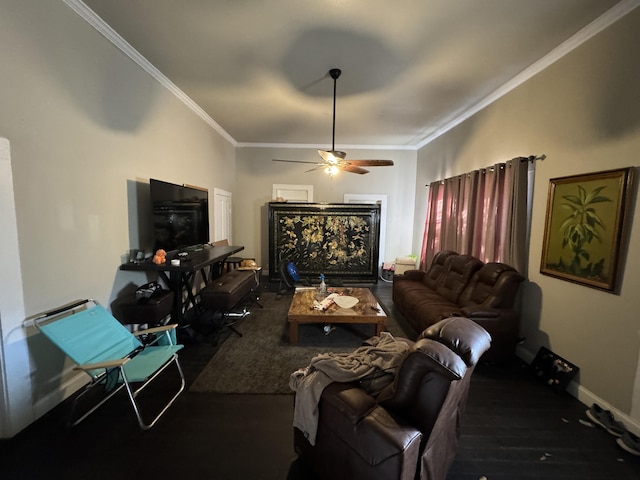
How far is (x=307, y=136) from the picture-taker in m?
5.31

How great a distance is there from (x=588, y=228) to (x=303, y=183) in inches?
188

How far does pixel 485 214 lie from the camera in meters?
3.36

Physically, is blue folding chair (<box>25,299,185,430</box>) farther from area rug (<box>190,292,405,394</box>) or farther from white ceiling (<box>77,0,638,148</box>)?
white ceiling (<box>77,0,638,148</box>)

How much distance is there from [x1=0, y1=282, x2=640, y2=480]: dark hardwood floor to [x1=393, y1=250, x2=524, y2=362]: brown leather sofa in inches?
23.3

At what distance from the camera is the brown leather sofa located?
257 cm

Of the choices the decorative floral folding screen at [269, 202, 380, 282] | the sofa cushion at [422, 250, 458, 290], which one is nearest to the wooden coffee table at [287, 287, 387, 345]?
the sofa cushion at [422, 250, 458, 290]

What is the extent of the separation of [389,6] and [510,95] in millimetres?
2006

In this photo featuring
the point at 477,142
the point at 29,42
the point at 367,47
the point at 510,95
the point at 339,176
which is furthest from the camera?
the point at 339,176

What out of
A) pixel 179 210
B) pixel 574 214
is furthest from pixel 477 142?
pixel 179 210

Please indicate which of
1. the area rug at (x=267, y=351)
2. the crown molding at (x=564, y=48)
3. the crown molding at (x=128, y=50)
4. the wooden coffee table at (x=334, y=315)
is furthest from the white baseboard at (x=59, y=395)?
the crown molding at (x=564, y=48)

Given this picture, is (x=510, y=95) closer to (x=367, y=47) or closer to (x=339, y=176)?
(x=367, y=47)

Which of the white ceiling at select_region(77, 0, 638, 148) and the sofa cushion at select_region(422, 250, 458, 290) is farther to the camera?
the sofa cushion at select_region(422, 250, 458, 290)

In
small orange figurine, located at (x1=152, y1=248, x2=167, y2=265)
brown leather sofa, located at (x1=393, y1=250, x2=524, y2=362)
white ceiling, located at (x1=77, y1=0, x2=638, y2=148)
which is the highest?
white ceiling, located at (x1=77, y1=0, x2=638, y2=148)

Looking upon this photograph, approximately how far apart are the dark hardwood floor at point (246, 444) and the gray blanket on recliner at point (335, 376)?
17.0 inches
